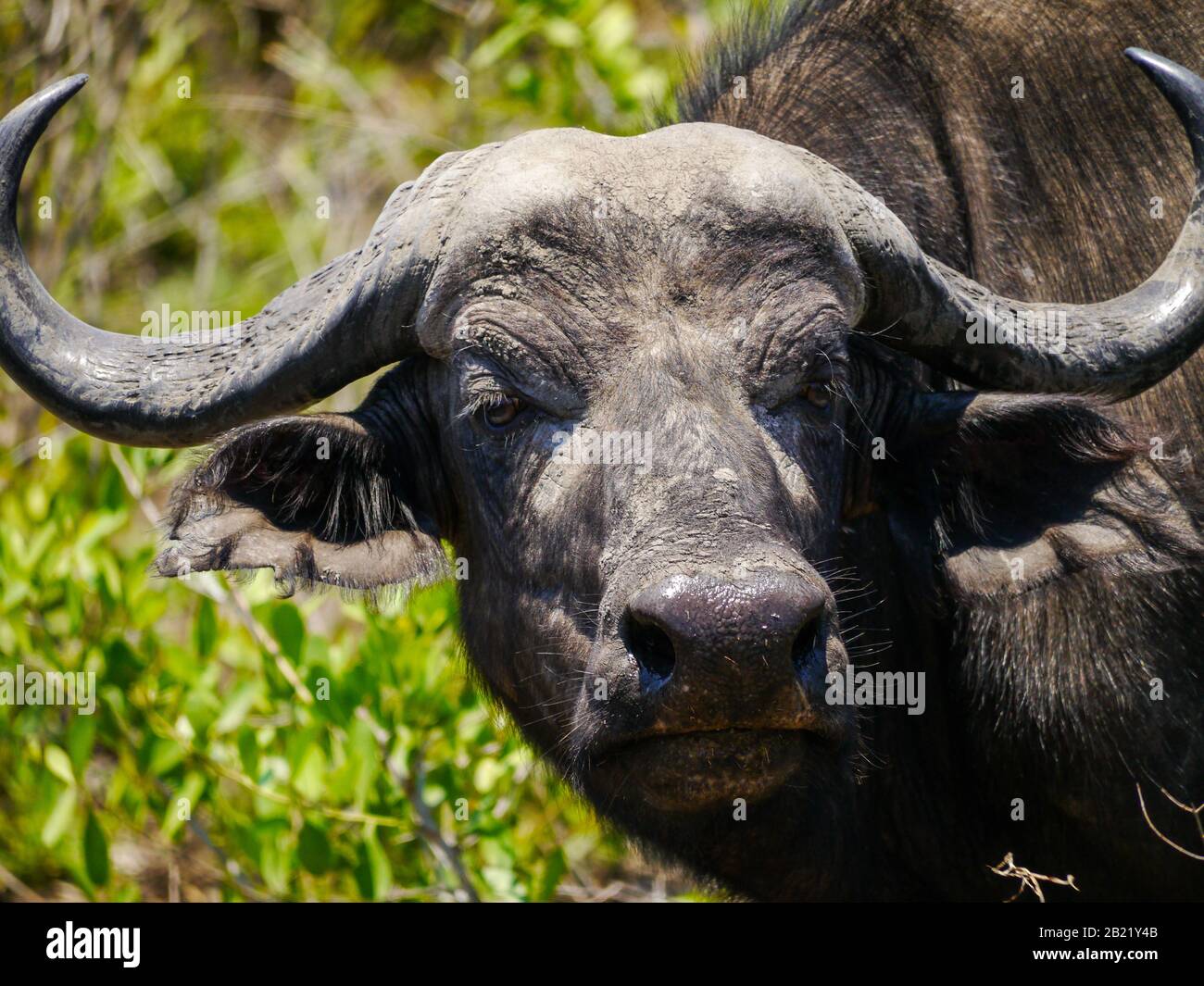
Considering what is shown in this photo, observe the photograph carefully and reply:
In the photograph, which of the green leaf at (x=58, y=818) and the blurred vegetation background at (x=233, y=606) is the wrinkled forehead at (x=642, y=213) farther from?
the green leaf at (x=58, y=818)

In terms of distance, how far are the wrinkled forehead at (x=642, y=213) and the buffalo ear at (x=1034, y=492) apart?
57 cm

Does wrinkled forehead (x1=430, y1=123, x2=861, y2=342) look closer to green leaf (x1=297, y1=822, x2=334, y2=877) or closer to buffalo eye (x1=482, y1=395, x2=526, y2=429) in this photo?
buffalo eye (x1=482, y1=395, x2=526, y2=429)

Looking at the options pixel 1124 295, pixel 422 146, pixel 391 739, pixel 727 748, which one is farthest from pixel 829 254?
pixel 422 146

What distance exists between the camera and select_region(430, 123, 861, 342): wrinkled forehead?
12.2 ft

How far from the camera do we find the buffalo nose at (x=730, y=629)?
305cm

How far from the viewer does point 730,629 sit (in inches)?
120

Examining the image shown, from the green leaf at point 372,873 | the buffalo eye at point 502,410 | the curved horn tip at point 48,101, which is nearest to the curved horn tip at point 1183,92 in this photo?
the buffalo eye at point 502,410

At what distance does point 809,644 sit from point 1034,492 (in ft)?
4.27

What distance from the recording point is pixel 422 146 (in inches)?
→ 352

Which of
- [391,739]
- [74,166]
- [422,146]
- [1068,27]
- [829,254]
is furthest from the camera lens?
[422,146]

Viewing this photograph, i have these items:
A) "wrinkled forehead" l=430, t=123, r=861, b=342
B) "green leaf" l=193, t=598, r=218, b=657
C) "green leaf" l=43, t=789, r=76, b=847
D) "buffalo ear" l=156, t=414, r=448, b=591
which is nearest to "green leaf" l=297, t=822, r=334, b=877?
"green leaf" l=193, t=598, r=218, b=657
